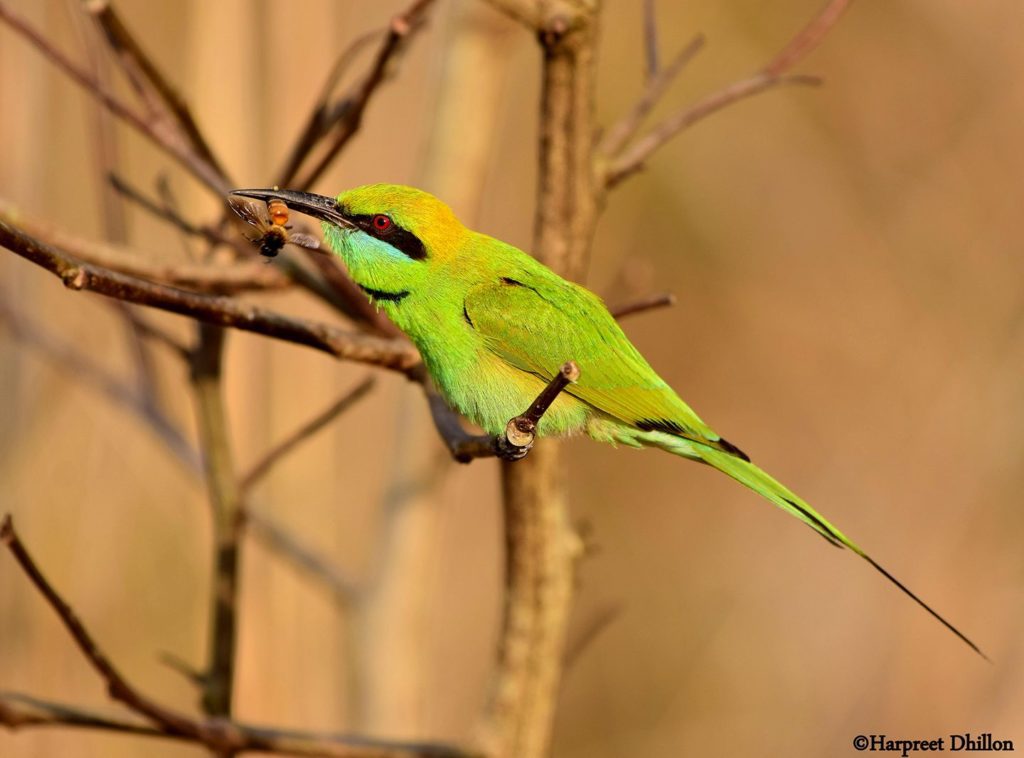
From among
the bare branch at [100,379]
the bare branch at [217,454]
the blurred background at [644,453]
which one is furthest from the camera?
the blurred background at [644,453]

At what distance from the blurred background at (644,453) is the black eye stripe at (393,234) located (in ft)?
1.40

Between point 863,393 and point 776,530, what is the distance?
0.63m

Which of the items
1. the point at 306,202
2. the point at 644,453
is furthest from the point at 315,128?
the point at 644,453

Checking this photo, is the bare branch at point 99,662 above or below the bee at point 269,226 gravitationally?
below

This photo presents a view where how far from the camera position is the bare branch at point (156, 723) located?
5.23ft

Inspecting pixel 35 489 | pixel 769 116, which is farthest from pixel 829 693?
pixel 35 489

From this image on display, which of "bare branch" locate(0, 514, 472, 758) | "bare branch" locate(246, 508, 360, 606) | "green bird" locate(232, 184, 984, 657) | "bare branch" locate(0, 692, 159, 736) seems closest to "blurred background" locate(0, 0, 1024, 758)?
"bare branch" locate(246, 508, 360, 606)

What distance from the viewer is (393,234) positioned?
2.07 metres

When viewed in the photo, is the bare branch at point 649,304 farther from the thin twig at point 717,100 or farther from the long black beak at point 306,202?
the long black beak at point 306,202

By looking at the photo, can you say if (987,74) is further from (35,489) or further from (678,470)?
(35,489)

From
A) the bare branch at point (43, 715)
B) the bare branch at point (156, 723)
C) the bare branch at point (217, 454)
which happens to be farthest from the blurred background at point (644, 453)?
the bare branch at point (43, 715)

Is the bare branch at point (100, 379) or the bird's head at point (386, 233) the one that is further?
the bare branch at point (100, 379)

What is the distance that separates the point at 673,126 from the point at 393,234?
1.84 ft

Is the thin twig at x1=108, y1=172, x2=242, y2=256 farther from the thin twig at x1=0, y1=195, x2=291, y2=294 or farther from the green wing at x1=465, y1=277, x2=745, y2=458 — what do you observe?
the green wing at x1=465, y1=277, x2=745, y2=458
